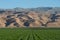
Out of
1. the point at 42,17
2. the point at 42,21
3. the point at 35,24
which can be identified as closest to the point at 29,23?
the point at 35,24

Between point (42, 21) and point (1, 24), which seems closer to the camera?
point (1, 24)

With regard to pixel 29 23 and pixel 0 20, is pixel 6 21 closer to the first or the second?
pixel 0 20

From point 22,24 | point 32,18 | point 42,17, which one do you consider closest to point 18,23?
point 22,24

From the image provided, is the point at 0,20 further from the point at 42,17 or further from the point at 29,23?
the point at 42,17

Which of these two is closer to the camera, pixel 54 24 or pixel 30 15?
pixel 54 24

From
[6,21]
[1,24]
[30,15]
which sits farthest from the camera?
[30,15]

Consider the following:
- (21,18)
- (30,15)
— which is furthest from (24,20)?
(30,15)

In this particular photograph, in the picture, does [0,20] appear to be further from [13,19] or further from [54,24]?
[54,24]

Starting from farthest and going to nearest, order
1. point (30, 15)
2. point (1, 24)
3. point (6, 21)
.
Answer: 1. point (30, 15)
2. point (6, 21)
3. point (1, 24)
